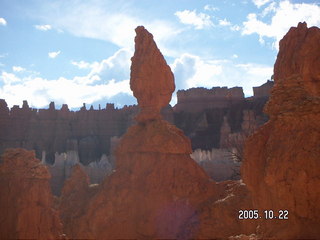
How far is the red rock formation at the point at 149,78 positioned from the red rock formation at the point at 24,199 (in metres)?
6.98

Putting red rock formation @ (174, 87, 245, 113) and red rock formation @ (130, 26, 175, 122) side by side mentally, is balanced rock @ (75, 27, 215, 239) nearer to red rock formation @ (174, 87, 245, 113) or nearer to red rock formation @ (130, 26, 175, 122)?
red rock formation @ (130, 26, 175, 122)

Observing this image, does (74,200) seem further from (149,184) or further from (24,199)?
(24,199)

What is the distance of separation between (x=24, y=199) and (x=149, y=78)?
27.1 ft

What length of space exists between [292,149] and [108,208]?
9993 millimetres

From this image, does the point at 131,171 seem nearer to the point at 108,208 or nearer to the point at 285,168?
the point at 108,208

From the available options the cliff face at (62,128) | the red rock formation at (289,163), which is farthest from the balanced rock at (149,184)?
the cliff face at (62,128)

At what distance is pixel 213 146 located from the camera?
102 feet

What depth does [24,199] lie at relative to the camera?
935 cm

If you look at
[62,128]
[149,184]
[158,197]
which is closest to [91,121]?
[62,128]

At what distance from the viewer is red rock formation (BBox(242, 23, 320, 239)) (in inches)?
225

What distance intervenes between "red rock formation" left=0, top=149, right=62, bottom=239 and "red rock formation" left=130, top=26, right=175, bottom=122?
22.9 ft

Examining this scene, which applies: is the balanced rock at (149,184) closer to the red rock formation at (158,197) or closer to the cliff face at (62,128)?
the red rock formation at (158,197)

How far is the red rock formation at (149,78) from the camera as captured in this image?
54.4ft

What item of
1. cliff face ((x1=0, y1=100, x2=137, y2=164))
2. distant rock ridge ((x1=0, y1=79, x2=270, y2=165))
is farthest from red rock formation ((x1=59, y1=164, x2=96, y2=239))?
cliff face ((x1=0, y1=100, x2=137, y2=164))
